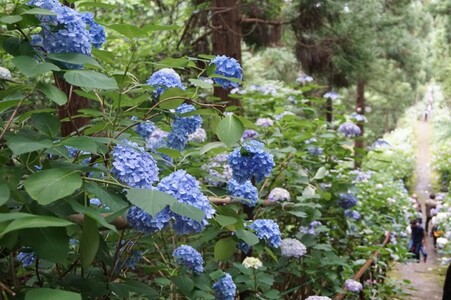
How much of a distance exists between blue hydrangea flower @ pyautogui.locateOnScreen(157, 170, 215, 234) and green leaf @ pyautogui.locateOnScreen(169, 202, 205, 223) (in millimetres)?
55

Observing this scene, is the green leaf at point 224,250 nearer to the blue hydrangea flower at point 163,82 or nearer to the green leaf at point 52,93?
the blue hydrangea flower at point 163,82

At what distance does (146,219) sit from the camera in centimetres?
137

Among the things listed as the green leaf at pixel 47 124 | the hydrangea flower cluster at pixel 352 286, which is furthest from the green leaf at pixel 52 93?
the hydrangea flower cluster at pixel 352 286

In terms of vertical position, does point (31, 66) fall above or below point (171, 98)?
above

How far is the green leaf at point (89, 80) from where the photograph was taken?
4.22 ft

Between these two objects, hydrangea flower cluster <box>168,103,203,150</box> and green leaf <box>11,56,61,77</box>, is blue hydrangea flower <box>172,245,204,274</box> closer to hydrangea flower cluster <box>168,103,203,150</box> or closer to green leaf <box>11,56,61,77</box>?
hydrangea flower cluster <box>168,103,203,150</box>

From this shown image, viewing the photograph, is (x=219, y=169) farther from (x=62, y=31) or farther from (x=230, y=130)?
(x=62, y=31)

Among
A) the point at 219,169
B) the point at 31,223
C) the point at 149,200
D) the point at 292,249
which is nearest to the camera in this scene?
the point at 31,223

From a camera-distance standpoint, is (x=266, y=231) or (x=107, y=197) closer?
(x=107, y=197)

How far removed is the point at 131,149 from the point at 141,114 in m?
0.37

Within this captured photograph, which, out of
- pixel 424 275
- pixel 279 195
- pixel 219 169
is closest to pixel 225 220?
pixel 219 169

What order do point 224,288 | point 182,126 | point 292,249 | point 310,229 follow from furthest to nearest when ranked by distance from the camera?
point 310,229 < point 292,249 < point 224,288 < point 182,126

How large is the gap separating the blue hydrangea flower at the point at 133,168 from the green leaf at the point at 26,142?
0.18 m

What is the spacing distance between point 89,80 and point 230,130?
43 centimetres
